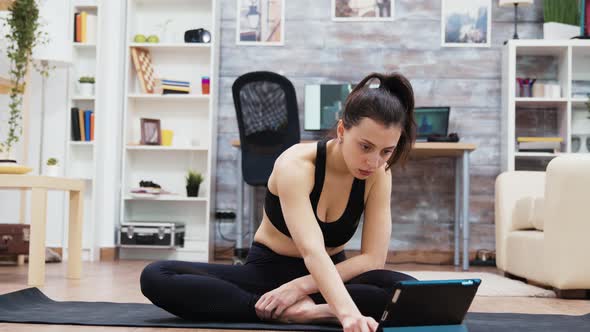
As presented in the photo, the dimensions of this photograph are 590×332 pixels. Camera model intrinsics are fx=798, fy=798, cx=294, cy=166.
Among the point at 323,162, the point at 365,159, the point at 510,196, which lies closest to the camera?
the point at 365,159

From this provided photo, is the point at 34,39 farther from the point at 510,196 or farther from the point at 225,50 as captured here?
the point at 510,196

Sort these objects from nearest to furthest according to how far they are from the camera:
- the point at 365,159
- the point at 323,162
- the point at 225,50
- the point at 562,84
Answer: the point at 365,159, the point at 323,162, the point at 562,84, the point at 225,50

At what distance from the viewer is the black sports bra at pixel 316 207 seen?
2.11 meters

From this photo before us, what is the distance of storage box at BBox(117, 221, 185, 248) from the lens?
5586 millimetres

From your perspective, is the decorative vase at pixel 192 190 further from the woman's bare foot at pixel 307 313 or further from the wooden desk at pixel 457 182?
the woman's bare foot at pixel 307 313

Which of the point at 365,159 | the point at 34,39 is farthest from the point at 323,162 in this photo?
the point at 34,39

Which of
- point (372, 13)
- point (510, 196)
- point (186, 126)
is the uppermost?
point (372, 13)

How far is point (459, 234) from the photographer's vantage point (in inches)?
224

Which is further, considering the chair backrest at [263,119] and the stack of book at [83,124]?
the stack of book at [83,124]

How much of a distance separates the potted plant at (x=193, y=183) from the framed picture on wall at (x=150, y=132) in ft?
1.20

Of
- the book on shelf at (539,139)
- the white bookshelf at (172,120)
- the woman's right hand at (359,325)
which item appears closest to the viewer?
the woman's right hand at (359,325)

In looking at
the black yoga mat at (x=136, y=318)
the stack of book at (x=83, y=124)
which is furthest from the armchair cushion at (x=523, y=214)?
the stack of book at (x=83, y=124)

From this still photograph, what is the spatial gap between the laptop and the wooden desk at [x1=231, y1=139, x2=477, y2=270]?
16 cm

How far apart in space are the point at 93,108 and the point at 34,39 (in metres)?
1.29
